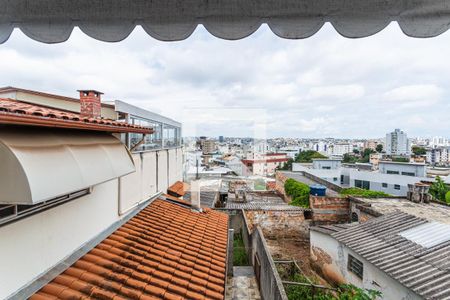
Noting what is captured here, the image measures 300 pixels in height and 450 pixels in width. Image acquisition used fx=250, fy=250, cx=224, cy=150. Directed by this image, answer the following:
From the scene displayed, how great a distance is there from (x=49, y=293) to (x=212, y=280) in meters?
2.10

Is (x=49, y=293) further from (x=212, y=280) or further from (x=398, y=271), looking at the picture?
(x=398, y=271)

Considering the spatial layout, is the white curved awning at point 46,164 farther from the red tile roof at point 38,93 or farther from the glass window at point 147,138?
the red tile roof at point 38,93

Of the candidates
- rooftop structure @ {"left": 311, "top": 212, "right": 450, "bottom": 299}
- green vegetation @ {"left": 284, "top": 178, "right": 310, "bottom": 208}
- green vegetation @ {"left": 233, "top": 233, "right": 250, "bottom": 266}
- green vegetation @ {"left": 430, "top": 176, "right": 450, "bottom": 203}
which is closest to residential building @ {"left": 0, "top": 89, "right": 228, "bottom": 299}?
green vegetation @ {"left": 233, "top": 233, "right": 250, "bottom": 266}

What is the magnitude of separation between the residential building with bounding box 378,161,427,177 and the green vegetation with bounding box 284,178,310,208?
70.6 ft

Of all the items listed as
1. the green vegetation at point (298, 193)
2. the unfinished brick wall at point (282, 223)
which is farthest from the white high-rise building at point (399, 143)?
the unfinished brick wall at point (282, 223)

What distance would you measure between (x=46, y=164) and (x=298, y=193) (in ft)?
45.8

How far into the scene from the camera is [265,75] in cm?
357

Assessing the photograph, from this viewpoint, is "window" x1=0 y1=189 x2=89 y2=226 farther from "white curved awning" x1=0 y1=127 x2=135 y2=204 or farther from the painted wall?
"white curved awning" x1=0 y1=127 x2=135 y2=204

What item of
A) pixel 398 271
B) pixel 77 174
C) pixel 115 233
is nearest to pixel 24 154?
pixel 77 174

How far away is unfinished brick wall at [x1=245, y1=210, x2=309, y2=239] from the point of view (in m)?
12.6

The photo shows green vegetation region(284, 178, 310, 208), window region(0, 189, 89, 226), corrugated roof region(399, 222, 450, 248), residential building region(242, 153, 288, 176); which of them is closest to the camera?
window region(0, 189, 89, 226)

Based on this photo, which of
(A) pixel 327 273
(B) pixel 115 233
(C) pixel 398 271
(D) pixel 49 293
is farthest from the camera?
(A) pixel 327 273

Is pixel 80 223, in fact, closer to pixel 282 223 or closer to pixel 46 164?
pixel 46 164

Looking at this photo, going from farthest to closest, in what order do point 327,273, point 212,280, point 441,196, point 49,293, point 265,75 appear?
point 441,196 → point 327,273 → point 212,280 → point 265,75 → point 49,293
